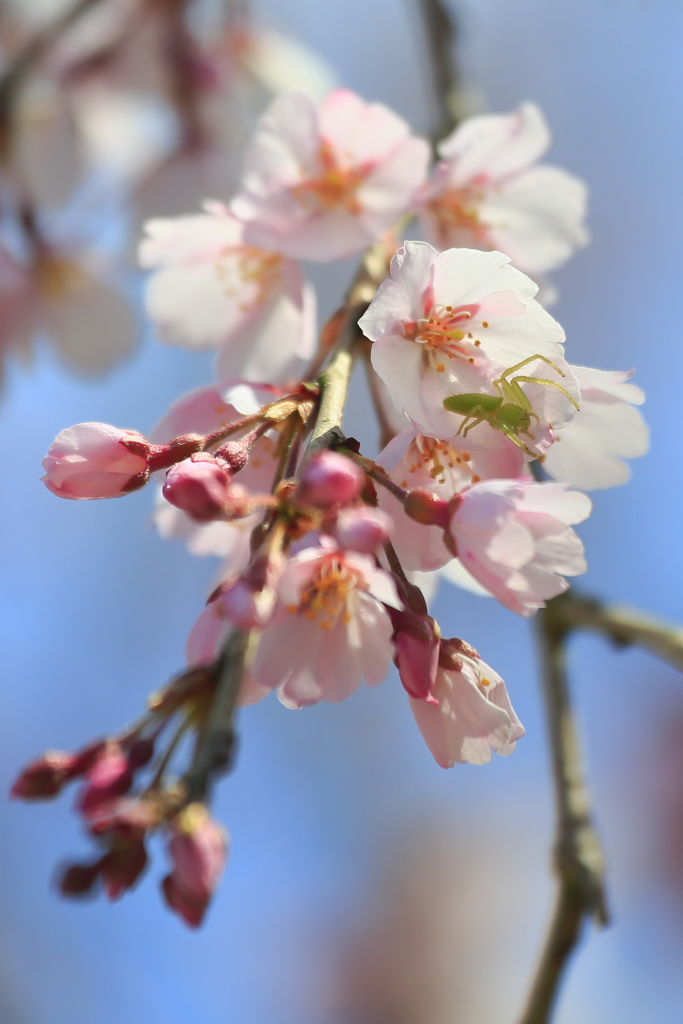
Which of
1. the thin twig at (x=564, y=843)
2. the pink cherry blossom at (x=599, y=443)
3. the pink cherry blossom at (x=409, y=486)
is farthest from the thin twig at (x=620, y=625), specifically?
the pink cherry blossom at (x=409, y=486)

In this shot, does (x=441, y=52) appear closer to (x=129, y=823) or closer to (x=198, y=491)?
(x=198, y=491)

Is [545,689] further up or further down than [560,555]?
further up

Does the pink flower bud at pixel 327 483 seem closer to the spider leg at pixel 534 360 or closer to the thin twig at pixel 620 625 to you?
the spider leg at pixel 534 360

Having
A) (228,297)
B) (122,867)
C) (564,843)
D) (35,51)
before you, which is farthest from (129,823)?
(35,51)

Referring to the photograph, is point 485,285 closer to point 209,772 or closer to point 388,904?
point 209,772

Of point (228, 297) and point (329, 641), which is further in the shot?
point (228, 297)

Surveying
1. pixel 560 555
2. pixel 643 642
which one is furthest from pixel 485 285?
pixel 643 642

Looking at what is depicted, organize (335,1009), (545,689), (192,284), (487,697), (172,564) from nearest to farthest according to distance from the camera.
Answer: (487,697)
(192,284)
(545,689)
(172,564)
(335,1009)
